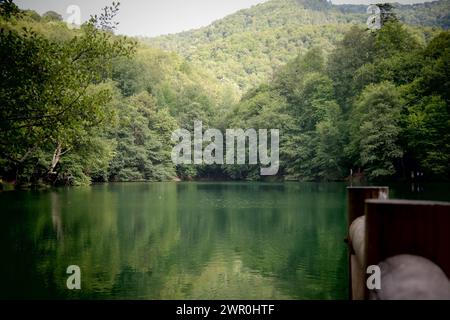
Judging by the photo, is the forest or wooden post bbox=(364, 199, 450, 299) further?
the forest

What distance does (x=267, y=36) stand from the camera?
117 metres

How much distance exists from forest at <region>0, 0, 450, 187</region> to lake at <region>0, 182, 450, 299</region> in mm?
2862

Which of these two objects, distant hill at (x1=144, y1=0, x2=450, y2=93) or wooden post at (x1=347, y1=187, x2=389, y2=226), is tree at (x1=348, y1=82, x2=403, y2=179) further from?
distant hill at (x1=144, y1=0, x2=450, y2=93)

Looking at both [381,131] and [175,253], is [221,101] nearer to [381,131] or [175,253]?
[381,131]

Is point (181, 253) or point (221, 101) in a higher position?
point (221, 101)

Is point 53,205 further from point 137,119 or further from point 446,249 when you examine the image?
point 137,119

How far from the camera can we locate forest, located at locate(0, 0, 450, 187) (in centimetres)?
1491

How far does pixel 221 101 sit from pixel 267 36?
29.3 m

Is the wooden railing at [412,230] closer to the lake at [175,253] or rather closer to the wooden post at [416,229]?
the wooden post at [416,229]

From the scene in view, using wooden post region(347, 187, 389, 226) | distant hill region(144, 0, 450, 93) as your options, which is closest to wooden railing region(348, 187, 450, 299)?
wooden post region(347, 187, 389, 226)

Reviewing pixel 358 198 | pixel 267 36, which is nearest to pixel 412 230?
pixel 358 198

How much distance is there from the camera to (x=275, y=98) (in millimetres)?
70312

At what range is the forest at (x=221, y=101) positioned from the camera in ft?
A: 48.9

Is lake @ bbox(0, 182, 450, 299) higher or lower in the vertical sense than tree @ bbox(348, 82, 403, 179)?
lower
